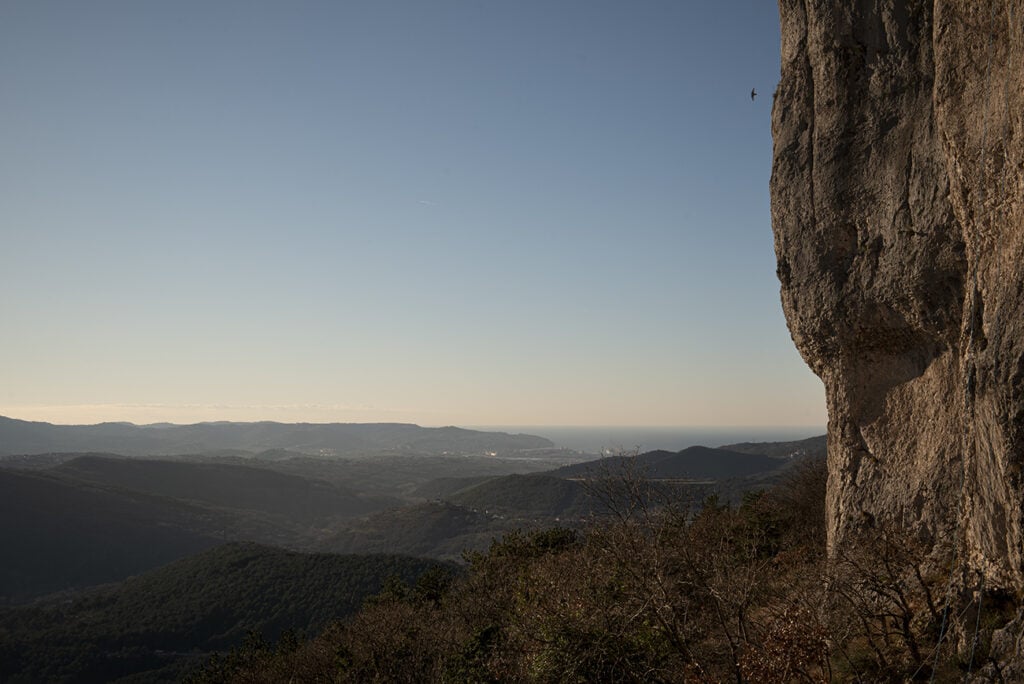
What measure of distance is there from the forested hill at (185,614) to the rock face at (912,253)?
63.2 meters

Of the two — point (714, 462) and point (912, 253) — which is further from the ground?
point (912, 253)

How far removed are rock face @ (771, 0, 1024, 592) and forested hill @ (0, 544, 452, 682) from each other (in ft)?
207

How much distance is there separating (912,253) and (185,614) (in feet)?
297

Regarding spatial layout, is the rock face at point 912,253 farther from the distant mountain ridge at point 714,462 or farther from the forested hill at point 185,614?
the distant mountain ridge at point 714,462

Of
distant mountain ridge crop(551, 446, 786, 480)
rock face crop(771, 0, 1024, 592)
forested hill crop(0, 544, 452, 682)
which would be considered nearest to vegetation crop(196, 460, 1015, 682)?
rock face crop(771, 0, 1024, 592)

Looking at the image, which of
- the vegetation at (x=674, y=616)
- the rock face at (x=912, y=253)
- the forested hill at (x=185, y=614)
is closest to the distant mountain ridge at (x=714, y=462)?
the forested hill at (x=185, y=614)

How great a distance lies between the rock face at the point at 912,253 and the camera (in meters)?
7.01

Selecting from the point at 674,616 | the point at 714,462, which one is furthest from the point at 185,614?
the point at 714,462

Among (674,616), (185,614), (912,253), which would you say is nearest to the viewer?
(912,253)

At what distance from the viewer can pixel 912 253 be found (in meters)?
10.6

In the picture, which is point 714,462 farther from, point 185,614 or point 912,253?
point 912,253

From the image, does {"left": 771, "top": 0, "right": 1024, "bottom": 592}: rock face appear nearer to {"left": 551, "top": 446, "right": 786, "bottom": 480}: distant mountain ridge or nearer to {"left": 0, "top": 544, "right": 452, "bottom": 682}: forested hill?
{"left": 0, "top": 544, "right": 452, "bottom": 682}: forested hill

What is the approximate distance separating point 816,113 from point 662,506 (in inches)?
407

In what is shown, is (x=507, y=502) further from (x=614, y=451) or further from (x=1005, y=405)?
(x=1005, y=405)
